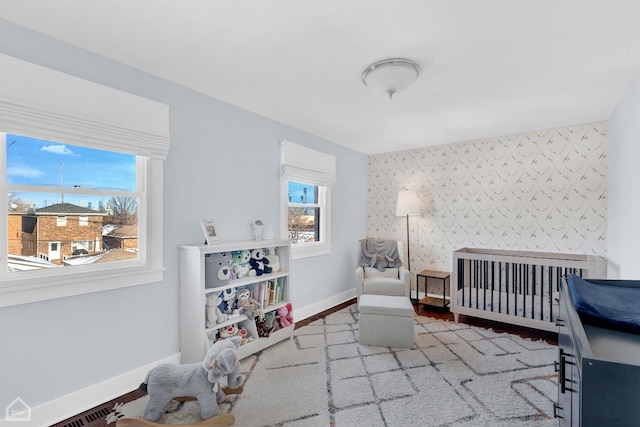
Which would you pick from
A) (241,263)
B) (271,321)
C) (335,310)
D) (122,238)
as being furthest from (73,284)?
(335,310)

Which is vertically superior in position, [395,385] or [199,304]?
[199,304]

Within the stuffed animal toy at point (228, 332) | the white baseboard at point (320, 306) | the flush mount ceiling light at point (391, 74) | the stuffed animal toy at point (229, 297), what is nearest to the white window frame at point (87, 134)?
the stuffed animal toy at point (229, 297)

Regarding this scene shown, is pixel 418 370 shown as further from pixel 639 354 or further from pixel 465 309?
pixel 639 354

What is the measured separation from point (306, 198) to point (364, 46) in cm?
234

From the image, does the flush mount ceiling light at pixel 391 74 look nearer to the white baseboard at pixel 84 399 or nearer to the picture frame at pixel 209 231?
the picture frame at pixel 209 231

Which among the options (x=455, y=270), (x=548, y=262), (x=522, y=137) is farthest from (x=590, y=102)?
(x=455, y=270)

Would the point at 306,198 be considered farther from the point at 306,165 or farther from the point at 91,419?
the point at 91,419

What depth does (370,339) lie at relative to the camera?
290 centimetres

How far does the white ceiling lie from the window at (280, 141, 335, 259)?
0.75 m

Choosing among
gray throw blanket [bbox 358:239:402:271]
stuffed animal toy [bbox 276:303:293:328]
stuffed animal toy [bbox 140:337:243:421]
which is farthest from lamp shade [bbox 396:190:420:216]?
stuffed animal toy [bbox 140:337:243:421]

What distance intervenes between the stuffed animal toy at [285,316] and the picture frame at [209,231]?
99 cm

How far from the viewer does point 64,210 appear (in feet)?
6.55

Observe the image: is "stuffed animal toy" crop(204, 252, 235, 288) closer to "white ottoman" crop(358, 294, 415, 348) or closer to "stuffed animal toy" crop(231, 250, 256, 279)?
"stuffed animal toy" crop(231, 250, 256, 279)

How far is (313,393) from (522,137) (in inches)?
147
